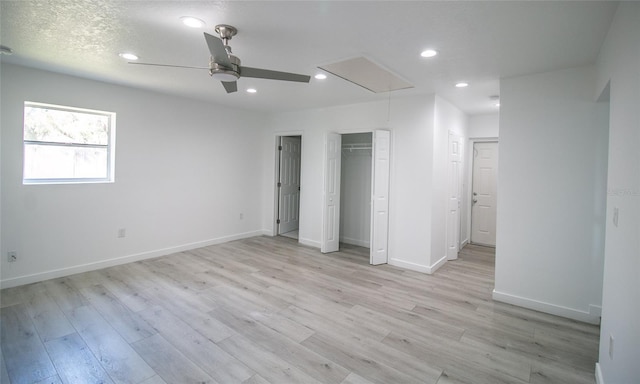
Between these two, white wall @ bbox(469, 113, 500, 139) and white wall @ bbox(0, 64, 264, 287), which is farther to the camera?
white wall @ bbox(469, 113, 500, 139)

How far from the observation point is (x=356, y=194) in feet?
19.7

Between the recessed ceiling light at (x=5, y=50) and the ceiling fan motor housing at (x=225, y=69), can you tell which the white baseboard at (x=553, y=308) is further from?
the recessed ceiling light at (x=5, y=50)

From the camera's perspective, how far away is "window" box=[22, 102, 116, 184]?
3768 millimetres

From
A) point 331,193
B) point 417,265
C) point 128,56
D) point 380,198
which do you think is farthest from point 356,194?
point 128,56

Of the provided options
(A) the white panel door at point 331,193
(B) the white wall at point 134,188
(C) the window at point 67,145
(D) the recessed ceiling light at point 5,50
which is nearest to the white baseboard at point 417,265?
(A) the white panel door at point 331,193

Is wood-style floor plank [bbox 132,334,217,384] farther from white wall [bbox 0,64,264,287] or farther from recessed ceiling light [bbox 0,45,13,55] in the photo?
recessed ceiling light [bbox 0,45,13,55]

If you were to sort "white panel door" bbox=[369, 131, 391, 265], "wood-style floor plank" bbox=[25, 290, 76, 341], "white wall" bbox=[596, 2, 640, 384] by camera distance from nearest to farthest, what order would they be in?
"white wall" bbox=[596, 2, 640, 384]
"wood-style floor plank" bbox=[25, 290, 76, 341]
"white panel door" bbox=[369, 131, 391, 265]

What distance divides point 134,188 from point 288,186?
9.87ft

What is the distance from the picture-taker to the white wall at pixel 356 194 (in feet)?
19.2

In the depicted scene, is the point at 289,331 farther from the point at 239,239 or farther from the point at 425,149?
the point at 239,239

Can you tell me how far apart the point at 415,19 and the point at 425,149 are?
7.98 feet

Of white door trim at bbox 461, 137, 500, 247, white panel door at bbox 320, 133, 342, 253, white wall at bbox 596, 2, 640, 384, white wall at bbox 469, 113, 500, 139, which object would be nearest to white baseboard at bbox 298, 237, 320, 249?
white panel door at bbox 320, 133, 342, 253

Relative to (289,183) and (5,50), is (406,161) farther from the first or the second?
(5,50)

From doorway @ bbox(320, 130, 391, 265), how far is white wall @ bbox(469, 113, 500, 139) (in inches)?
79.5
